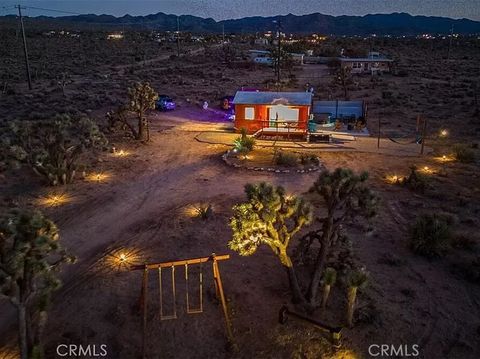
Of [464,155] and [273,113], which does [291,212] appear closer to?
[464,155]

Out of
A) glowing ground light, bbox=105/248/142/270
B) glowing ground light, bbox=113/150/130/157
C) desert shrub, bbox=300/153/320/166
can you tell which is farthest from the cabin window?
glowing ground light, bbox=105/248/142/270

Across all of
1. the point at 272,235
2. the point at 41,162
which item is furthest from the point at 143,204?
the point at 272,235

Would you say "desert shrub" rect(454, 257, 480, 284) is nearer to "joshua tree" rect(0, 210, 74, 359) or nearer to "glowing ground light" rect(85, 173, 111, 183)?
"joshua tree" rect(0, 210, 74, 359)

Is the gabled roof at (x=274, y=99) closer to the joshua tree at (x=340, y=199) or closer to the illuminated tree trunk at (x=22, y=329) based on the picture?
the joshua tree at (x=340, y=199)

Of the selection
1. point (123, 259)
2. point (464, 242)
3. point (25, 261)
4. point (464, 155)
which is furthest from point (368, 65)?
point (25, 261)

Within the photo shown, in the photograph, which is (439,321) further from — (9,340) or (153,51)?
(153,51)

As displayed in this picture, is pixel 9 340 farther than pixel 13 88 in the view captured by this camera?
No

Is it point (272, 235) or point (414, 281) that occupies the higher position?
point (272, 235)
